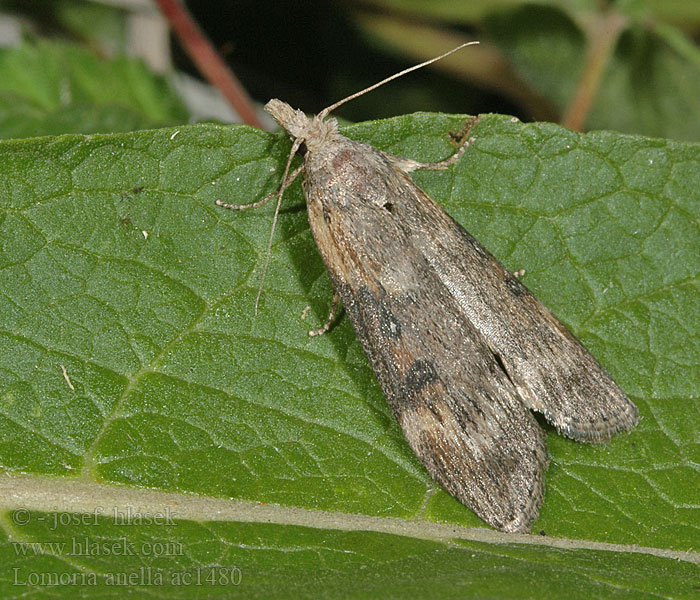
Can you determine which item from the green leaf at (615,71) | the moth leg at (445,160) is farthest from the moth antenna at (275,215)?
the green leaf at (615,71)

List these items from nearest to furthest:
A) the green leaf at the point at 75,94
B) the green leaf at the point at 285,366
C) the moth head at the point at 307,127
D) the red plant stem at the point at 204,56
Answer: the green leaf at the point at 285,366 < the moth head at the point at 307,127 < the green leaf at the point at 75,94 < the red plant stem at the point at 204,56

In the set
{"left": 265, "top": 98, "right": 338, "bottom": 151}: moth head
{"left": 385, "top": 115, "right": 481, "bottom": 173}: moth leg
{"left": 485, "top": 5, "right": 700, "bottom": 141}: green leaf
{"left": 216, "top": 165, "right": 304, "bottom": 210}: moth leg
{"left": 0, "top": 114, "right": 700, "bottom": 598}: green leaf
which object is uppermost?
{"left": 485, "top": 5, "right": 700, "bottom": 141}: green leaf

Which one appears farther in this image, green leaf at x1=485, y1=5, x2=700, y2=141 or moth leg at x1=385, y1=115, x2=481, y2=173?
green leaf at x1=485, y1=5, x2=700, y2=141

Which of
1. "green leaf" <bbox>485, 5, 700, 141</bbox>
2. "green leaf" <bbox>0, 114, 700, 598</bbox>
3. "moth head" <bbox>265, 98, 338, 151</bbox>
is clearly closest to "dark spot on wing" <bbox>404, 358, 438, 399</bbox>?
"green leaf" <bbox>0, 114, 700, 598</bbox>

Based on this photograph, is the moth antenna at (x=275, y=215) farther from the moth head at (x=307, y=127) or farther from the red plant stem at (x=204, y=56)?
the red plant stem at (x=204, y=56)

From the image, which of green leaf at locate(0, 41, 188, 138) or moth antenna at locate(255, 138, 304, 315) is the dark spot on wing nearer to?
moth antenna at locate(255, 138, 304, 315)

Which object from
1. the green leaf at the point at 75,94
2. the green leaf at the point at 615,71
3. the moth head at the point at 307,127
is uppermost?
the green leaf at the point at 615,71

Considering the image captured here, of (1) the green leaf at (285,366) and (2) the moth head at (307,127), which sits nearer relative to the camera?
(1) the green leaf at (285,366)
